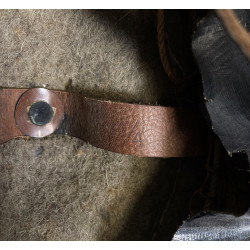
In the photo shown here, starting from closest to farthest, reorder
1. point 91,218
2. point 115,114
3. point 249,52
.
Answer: point 249,52, point 115,114, point 91,218

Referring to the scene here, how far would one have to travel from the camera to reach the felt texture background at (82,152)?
1060 mm

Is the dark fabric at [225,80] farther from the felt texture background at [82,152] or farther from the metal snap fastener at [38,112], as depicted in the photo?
the metal snap fastener at [38,112]

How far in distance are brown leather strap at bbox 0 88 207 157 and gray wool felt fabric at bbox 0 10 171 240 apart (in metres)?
0.05

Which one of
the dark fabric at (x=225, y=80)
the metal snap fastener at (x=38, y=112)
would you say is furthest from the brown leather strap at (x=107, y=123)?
the dark fabric at (x=225, y=80)

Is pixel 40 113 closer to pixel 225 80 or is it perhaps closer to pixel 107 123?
pixel 107 123

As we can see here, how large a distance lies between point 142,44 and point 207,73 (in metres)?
0.24

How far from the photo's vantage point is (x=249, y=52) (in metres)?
0.94

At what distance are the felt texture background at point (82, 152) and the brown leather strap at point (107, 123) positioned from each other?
48 millimetres

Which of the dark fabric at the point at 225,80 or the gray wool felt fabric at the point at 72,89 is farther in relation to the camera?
the gray wool felt fabric at the point at 72,89

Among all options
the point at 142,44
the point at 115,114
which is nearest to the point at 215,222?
the point at 115,114

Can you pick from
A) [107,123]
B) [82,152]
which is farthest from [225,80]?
[82,152]

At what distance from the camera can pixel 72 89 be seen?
1.10 m

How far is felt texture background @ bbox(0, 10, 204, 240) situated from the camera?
106 cm
